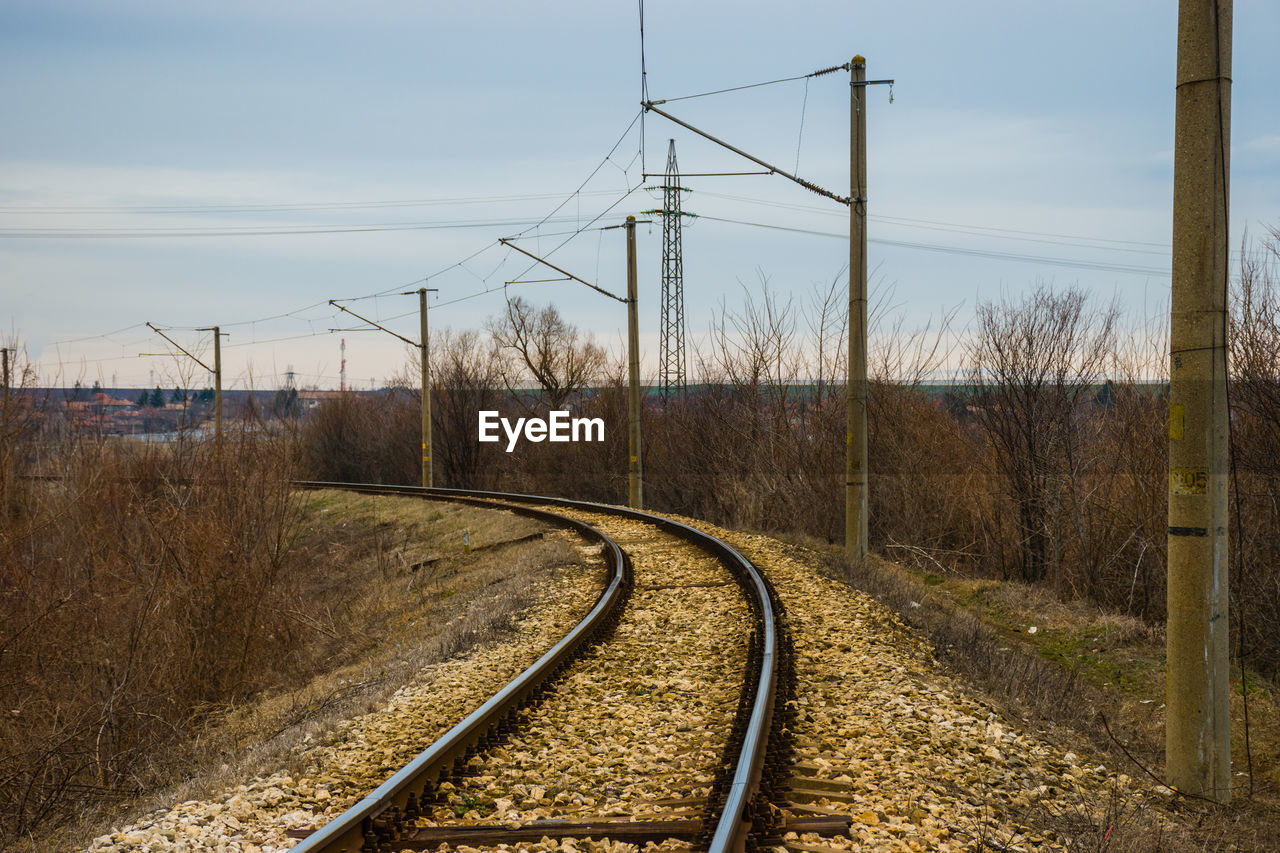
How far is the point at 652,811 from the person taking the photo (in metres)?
5.07

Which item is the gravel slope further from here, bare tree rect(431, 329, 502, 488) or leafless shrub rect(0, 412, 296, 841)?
bare tree rect(431, 329, 502, 488)

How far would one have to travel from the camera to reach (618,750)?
20.0 feet

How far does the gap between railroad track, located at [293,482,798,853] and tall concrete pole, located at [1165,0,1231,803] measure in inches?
105

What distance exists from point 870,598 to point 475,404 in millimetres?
38747

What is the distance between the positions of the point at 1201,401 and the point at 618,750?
4292 millimetres

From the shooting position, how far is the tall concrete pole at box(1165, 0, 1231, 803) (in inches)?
241

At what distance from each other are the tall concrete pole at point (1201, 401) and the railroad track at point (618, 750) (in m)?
2.67

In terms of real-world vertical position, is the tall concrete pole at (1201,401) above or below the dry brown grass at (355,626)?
above

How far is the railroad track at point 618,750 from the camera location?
4.77 metres

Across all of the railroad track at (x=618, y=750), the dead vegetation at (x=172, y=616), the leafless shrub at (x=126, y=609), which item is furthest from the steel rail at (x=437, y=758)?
the leafless shrub at (x=126, y=609)

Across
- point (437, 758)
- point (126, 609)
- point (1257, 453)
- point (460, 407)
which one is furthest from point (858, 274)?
point (460, 407)

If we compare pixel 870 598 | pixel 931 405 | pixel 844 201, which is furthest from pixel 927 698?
pixel 931 405

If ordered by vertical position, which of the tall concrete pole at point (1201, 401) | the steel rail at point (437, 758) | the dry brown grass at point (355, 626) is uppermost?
the tall concrete pole at point (1201, 401)

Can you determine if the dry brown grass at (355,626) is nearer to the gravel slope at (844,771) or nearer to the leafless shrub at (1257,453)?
the gravel slope at (844,771)
